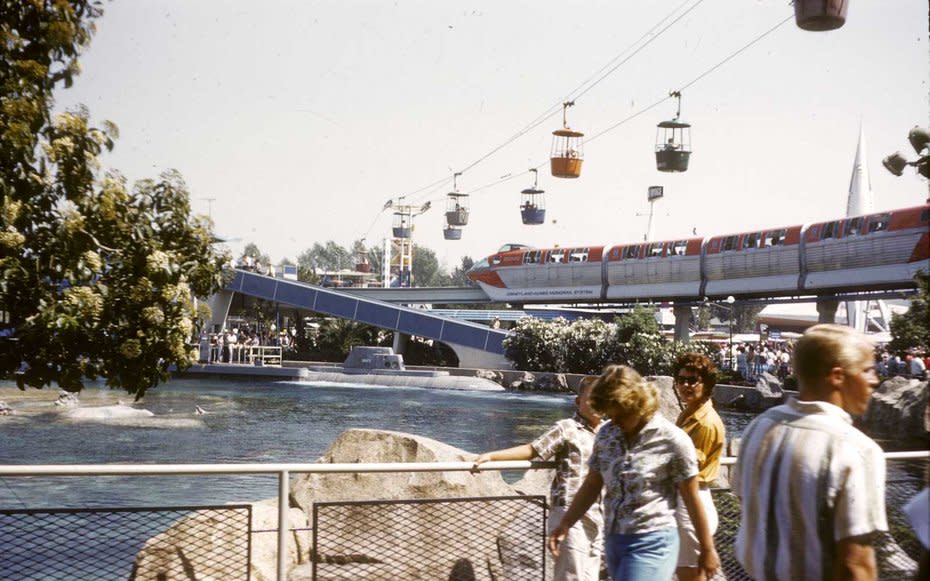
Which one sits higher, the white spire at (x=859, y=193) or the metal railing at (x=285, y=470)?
the white spire at (x=859, y=193)

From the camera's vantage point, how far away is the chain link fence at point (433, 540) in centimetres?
534

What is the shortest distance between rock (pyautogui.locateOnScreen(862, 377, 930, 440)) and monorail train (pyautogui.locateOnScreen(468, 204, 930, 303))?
716 centimetres

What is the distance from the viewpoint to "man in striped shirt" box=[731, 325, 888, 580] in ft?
8.97

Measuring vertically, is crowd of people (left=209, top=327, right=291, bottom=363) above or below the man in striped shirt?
below

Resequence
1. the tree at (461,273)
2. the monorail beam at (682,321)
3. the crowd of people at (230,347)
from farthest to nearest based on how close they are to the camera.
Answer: the tree at (461,273)
the crowd of people at (230,347)
the monorail beam at (682,321)

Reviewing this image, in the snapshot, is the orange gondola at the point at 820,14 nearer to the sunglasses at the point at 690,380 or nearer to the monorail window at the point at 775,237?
the sunglasses at the point at 690,380

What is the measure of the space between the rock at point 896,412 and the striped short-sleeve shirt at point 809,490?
2688cm

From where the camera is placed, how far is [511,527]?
5539 mm

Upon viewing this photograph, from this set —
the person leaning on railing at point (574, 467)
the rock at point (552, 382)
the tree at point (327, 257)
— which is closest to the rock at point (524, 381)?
the rock at point (552, 382)

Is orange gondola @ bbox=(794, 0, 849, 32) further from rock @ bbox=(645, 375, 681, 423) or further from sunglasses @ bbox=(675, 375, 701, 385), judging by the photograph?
sunglasses @ bbox=(675, 375, 701, 385)

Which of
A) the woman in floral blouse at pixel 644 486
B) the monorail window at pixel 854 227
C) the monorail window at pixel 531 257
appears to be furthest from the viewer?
the monorail window at pixel 531 257

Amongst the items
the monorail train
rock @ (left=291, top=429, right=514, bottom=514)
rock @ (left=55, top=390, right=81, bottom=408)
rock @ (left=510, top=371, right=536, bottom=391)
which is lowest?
rock @ (left=55, top=390, right=81, bottom=408)

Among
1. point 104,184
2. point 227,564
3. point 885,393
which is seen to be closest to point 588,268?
point 885,393

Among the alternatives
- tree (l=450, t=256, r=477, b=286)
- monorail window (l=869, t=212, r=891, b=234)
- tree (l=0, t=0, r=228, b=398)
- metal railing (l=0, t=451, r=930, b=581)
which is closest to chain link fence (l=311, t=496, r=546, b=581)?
metal railing (l=0, t=451, r=930, b=581)
